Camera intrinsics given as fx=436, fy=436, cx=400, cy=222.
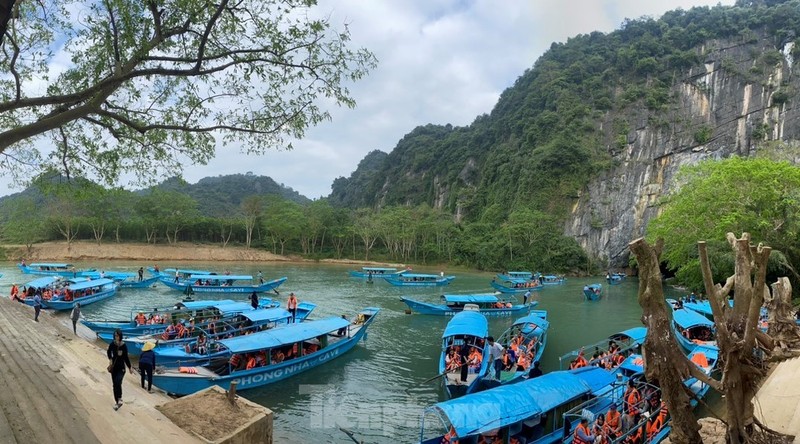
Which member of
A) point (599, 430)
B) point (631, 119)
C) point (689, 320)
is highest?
point (631, 119)

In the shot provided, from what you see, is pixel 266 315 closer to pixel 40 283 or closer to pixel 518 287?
pixel 40 283

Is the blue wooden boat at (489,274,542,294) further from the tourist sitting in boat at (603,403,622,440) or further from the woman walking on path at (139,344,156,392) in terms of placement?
the woman walking on path at (139,344,156,392)

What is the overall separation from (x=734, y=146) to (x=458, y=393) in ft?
256

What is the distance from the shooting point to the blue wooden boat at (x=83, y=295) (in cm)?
2497

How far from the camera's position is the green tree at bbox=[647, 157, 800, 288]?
1060 inches

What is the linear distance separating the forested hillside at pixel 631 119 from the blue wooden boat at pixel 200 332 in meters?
60.8

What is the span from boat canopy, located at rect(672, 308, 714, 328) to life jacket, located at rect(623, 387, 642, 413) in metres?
9.94

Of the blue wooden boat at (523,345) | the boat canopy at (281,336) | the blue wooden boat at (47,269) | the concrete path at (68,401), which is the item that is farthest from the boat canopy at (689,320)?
the blue wooden boat at (47,269)

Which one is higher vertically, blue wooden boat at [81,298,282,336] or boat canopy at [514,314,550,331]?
boat canopy at [514,314,550,331]

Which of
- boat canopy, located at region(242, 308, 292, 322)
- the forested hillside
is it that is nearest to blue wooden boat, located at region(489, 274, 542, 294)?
boat canopy, located at region(242, 308, 292, 322)

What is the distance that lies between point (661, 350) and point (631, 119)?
84948 mm

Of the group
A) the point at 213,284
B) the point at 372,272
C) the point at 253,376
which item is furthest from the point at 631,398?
the point at 372,272

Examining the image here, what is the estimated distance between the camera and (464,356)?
15930 millimetres

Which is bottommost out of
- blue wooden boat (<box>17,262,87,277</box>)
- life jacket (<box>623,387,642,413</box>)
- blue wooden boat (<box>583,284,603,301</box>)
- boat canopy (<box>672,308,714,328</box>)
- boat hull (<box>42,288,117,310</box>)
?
blue wooden boat (<box>17,262,87,277</box>)
